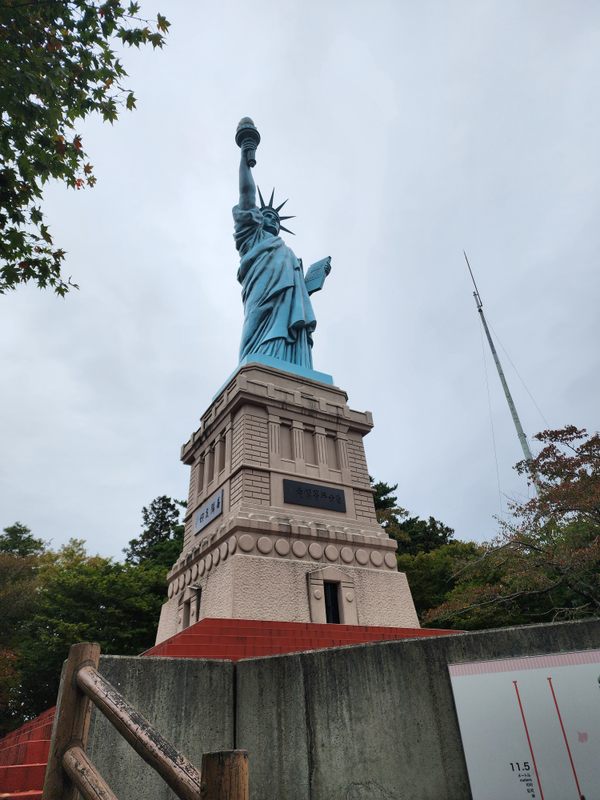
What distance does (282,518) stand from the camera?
1278 centimetres

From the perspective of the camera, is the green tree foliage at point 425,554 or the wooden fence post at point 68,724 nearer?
the wooden fence post at point 68,724

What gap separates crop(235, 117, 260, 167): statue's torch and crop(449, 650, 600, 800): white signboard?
2062 cm

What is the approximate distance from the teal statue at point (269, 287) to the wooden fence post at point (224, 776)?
1469 cm

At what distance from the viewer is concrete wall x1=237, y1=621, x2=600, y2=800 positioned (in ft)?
15.9

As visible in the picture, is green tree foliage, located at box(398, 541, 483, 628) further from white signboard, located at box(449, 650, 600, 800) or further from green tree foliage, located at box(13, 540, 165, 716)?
white signboard, located at box(449, 650, 600, 800)

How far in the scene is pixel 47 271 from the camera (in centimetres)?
702

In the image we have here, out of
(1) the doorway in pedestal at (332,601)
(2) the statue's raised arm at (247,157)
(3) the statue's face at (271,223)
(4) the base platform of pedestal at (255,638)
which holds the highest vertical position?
(2) the statue's raised arm at (247,157)

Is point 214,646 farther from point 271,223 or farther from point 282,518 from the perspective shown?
point 271,223

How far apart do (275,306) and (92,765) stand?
16.3 metres

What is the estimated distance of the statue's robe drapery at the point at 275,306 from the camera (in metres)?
17.6

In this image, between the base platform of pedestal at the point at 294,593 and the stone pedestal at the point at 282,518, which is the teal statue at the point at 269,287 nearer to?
the stone pedestal at the point at 282,518

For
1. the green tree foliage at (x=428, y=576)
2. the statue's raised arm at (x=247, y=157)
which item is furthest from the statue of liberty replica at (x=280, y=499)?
the green tree foliage at (x=428, y=576)

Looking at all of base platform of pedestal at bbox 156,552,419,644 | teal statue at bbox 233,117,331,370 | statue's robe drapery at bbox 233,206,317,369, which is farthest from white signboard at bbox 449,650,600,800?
statue's robe drapery at bbox 233,206,317,369

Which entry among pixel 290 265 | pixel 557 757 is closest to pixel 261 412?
pixel 290 265
